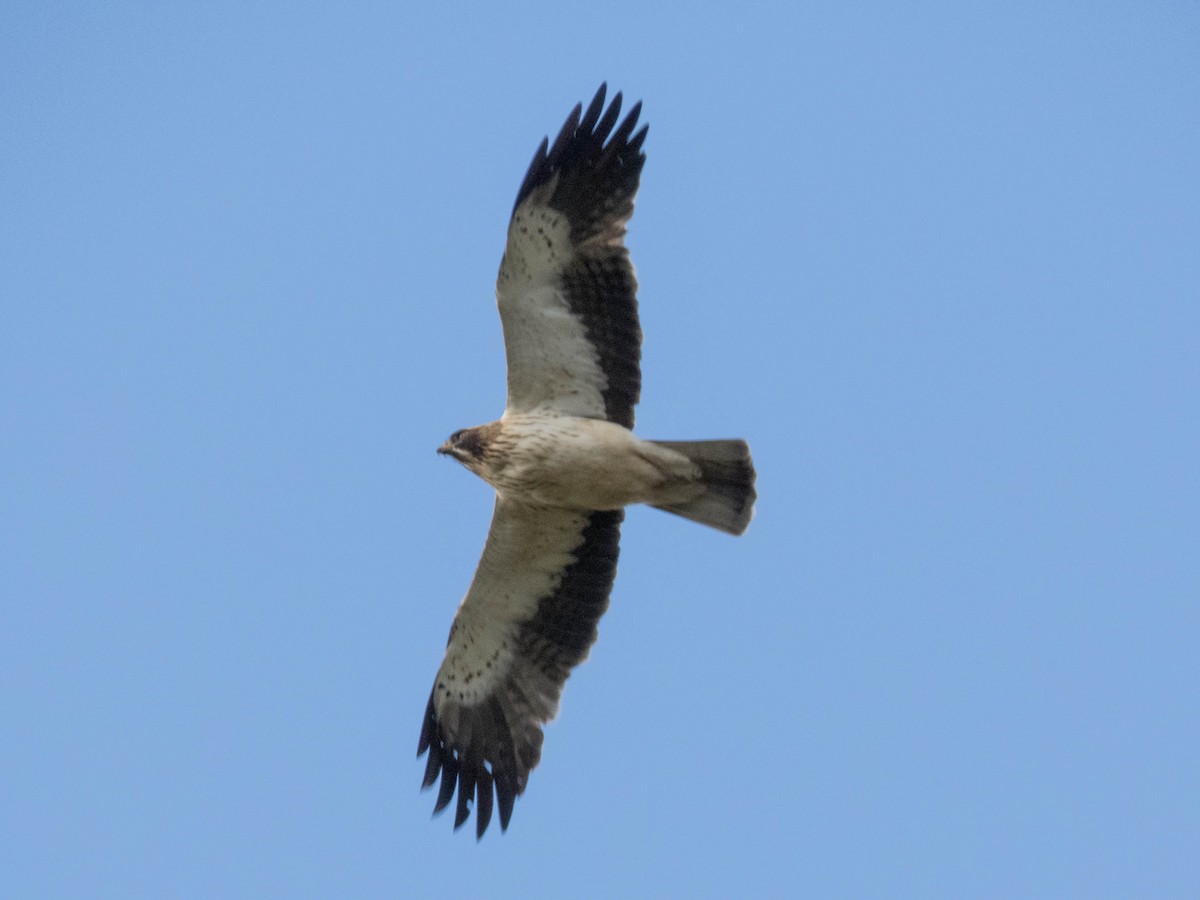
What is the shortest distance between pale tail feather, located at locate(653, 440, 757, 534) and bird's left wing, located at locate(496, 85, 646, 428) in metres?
0.51

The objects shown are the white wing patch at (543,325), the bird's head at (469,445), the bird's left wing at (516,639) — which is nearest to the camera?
the white wing patch at (543,325)

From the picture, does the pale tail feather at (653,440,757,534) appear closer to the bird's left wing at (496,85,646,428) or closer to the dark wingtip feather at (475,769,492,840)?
the bird's left wing at (496,85,646,428)

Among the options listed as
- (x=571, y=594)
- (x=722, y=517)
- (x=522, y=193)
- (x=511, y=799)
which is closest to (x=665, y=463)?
(x=722, y=517)

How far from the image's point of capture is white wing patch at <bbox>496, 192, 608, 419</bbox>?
9.52m

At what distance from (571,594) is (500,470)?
1040mm

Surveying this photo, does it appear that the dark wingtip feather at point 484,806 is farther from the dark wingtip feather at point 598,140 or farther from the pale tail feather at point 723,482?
the dark wingtip feather at point 598,140

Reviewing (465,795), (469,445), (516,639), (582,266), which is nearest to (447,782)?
(465,795)

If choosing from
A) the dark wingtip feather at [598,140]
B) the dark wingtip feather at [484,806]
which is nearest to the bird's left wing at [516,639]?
the dark wingtip feather at [484,806]

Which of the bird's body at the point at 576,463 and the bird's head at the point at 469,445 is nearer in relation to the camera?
the bird's body at the point at 576,463

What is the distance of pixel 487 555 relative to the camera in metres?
10.2

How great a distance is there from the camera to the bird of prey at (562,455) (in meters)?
9.55

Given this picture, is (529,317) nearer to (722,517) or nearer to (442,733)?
(722,517)

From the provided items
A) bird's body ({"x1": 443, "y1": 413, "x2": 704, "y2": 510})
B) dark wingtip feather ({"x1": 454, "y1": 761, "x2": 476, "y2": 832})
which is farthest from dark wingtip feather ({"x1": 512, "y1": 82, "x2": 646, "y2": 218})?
dark wingtip feather ({"x1": 454, "y1": 761, "x2": 476, "y2": 832})

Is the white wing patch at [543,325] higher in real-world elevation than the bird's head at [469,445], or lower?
higher
